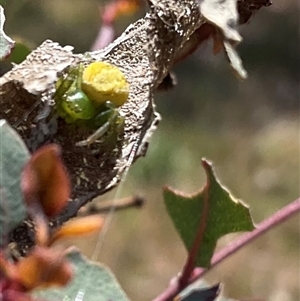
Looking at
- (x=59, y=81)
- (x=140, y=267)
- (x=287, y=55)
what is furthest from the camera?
(x=287, y=55)

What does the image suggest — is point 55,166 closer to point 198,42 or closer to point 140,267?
point 198,42

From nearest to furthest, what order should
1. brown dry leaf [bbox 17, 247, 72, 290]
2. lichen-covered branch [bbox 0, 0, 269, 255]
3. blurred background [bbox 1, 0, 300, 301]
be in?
brown dry leaf [bbox 17, 247, 72, 290] → lichen-covered branch [bbox 0, 0, 269, 255] → blurred background [bbox 1, 0, 300, 301]

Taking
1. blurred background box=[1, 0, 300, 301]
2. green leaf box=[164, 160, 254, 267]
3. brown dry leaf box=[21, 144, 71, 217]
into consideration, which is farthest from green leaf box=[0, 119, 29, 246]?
blurred background box=[1, 0, 300, 301]

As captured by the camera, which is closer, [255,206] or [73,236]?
[73,236]

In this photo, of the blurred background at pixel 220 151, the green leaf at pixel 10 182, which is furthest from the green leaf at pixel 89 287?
the blurred background at pixel 220 151

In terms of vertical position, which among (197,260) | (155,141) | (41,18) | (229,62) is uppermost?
(229,62)

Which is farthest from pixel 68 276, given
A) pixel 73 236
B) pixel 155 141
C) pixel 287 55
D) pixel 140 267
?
pixel 287 55

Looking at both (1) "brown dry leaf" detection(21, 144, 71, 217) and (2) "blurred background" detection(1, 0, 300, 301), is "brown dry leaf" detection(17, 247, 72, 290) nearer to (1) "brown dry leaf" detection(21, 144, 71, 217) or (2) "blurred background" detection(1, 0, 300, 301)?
(1) "brown dry leaf" detection(21, 144, 71, 217)

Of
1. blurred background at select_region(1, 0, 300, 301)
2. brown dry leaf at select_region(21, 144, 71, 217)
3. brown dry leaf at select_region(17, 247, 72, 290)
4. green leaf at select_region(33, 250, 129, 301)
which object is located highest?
brown dry leaf at select_region(21, 144, 71, 217)
